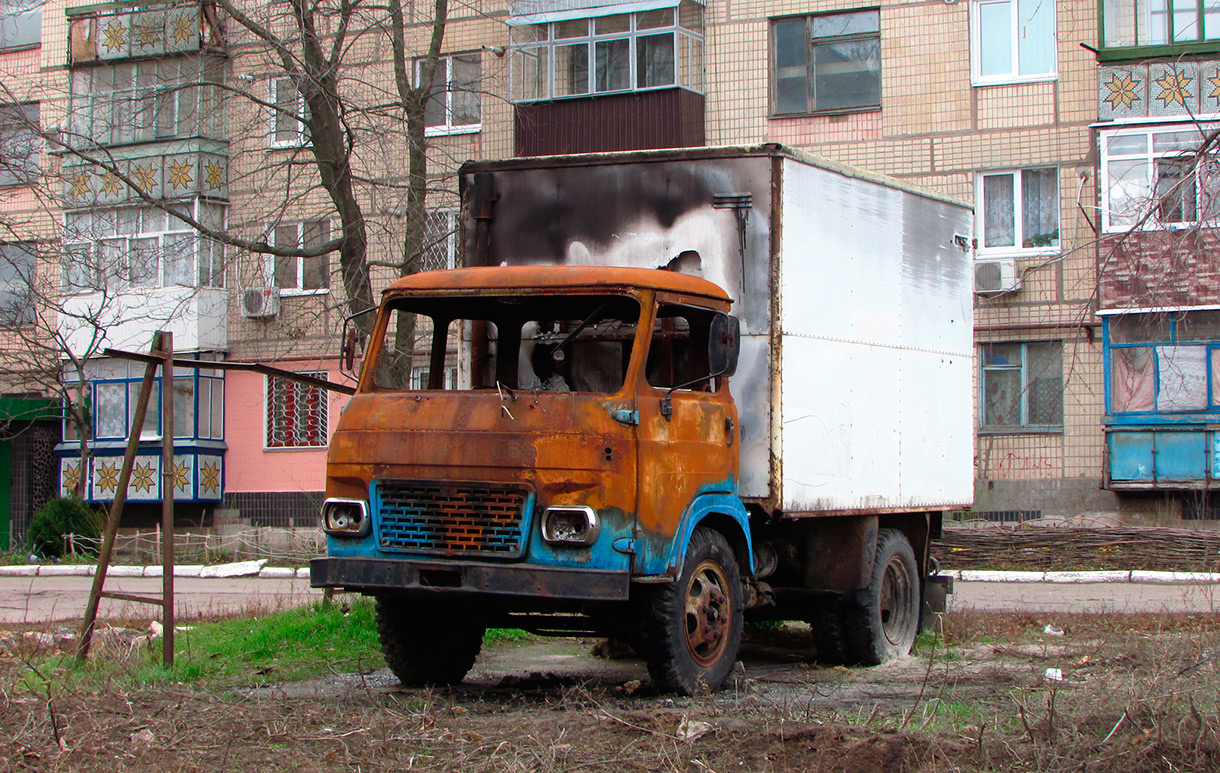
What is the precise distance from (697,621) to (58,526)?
19816mm

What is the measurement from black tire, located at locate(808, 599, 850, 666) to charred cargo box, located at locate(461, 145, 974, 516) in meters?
0.73

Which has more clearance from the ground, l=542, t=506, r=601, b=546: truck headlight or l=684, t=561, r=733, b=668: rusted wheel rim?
l=542, t=506, r=601, b=546: truck headlight

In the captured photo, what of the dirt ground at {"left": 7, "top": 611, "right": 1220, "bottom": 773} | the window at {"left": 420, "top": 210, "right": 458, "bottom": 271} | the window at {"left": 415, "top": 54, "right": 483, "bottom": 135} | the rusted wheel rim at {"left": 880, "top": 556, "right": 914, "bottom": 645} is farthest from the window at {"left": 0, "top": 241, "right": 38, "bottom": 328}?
the dirt ground at {"left": 7, "top": 611, "right": 1220, "bottom": 773}

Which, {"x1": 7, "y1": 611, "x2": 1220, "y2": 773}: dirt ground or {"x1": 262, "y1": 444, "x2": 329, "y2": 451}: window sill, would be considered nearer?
{"x1": 7, "y1": 611, "x2": 1220, "y2": 773}: dirt ground

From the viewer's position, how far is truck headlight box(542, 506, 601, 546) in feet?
23.7

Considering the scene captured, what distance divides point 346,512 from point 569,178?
8.73 ft

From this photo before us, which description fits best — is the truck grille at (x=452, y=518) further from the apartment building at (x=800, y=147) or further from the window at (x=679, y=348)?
the apartment building at (x=800, y=147)

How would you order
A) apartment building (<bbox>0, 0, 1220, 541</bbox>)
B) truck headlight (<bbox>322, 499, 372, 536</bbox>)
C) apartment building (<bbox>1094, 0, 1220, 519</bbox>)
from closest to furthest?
truck headlight (<bbox>322, 499, 372, 536</bbox>), apartment building (<bbox>1094, 0, 1220, 519</bbox>), apartment building (<bbox>0, 0, 1220, 541</bbox>)

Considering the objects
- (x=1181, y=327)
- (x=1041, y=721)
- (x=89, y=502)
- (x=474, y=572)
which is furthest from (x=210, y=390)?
(x=1041, y=721)

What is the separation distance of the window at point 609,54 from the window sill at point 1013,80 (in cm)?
494

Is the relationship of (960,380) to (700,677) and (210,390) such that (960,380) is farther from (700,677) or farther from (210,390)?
(210,390)

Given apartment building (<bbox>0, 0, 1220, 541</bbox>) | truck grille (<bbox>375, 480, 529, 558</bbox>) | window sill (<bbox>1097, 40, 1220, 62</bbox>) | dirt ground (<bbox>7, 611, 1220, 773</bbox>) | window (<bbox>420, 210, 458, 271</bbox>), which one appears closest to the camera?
dirt ground (<bbox>7, 611, 1220, 773</bbox>)

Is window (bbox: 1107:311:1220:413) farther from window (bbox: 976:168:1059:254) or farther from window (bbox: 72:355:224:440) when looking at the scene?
window (bbox: 72:355:224:440)

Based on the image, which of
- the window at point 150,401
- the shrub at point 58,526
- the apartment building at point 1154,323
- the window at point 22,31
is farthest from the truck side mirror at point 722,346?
the window at point 22,31
